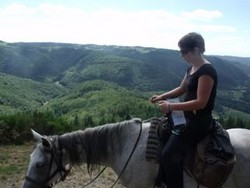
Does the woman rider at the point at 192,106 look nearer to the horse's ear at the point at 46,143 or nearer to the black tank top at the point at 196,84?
the black tank top at the point at 196,84

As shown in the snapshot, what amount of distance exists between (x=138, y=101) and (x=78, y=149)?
107 m

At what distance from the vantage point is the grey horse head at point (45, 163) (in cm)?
415

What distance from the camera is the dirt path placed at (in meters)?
8.53

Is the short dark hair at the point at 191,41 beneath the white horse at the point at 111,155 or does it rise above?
above

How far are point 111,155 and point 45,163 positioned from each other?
0.73m

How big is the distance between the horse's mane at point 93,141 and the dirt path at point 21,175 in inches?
111

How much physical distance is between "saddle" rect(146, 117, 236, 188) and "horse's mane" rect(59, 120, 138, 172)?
1.57ft

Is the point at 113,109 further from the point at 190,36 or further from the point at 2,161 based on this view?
the point at 190,36

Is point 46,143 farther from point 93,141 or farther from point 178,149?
point 178,149

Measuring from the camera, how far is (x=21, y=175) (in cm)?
932

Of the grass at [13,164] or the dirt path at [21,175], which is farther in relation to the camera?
the grass at [13,164]

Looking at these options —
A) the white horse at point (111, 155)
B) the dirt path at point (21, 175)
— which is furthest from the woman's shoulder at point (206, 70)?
the dirt path at point (21, 175)

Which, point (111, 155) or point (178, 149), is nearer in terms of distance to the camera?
point (178, 149)

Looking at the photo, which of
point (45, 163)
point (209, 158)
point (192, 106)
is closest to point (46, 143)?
point (45, 163)
